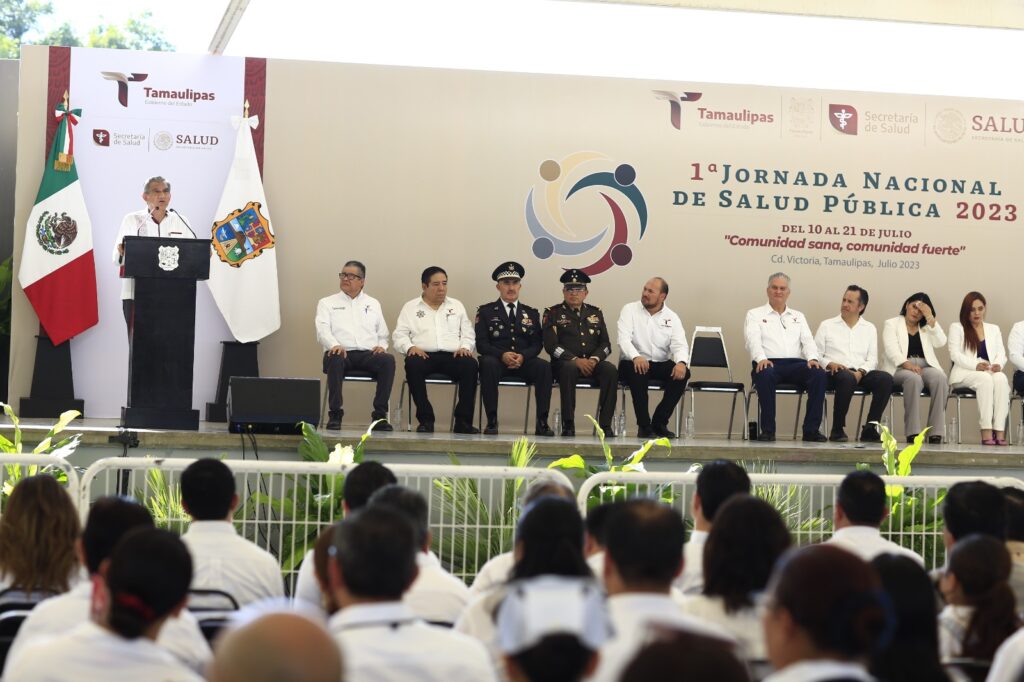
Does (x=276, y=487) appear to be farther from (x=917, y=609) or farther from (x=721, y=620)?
(x=917, y=609)

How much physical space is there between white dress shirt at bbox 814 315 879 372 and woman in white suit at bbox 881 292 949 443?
14 cm

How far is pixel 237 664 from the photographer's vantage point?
50.5 inches

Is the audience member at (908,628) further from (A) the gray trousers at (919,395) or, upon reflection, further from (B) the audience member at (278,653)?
(A) the gray trousers at (919,395)

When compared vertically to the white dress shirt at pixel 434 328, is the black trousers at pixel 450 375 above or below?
below

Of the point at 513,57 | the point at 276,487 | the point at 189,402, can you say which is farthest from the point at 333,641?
the point at 513,57

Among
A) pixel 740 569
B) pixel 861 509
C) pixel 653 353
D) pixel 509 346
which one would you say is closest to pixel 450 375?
pixel 509 346

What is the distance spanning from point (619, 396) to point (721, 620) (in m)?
6.68

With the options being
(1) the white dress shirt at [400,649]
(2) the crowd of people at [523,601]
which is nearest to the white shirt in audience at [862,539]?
(2) the crowd of people at [523,601]

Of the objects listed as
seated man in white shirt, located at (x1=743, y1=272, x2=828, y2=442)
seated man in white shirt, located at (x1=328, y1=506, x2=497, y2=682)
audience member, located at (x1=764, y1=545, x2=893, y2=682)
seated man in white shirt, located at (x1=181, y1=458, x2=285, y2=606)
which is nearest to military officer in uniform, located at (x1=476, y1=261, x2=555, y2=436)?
seated man in white shirt, located at (x1=743, y1=272, x2=828, y2=442)

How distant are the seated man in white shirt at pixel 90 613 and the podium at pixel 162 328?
405 centimetres

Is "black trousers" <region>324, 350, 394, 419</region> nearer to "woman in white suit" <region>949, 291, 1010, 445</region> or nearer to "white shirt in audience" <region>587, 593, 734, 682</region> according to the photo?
"woman in white suit" <region>949, 291, 1010, 445</region>

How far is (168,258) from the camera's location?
21.6 feet

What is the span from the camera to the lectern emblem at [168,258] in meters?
6.57

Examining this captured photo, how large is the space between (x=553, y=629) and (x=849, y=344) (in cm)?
771
